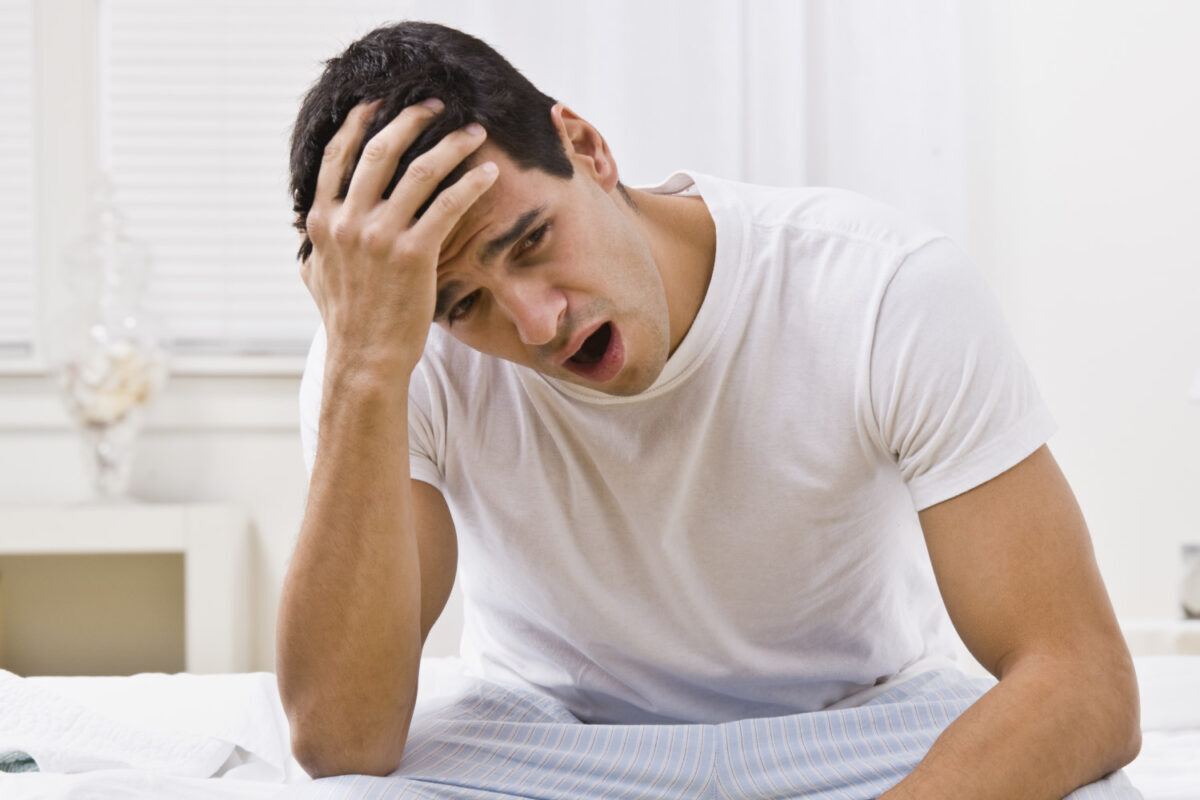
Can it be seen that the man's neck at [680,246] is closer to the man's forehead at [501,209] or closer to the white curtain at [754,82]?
the man's forehead at [501,209]

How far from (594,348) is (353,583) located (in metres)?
0.29

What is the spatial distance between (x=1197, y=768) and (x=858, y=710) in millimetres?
359

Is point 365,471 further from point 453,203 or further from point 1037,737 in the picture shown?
point 1037,737

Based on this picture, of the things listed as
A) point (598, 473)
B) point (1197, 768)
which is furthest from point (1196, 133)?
point (598, 473)

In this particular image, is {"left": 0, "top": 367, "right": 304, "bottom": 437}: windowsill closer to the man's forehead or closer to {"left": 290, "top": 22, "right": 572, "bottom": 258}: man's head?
{"left": 290, "top": 22, "right": 572, "bottom": 258}: man's head

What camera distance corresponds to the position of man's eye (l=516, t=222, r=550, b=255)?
1032 millimetres

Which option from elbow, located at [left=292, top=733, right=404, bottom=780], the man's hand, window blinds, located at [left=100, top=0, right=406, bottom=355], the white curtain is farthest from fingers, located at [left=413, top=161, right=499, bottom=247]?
window blinds, located at [left=100, top=0, right=406, bottom=355]

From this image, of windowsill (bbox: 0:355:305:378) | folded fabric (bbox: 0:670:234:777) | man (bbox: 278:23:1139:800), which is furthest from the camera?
windowsill (bbox: 0:355:305:378)

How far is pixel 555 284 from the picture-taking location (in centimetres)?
103

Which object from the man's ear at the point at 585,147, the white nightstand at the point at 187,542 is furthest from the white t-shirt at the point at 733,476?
the white nightstand at the point at 187,542

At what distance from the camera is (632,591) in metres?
1.18

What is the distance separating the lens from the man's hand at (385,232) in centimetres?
100

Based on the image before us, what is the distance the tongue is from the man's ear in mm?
136

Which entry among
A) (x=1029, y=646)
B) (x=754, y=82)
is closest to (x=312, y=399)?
(x=1029, y=646)
